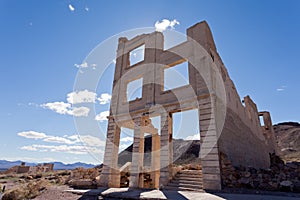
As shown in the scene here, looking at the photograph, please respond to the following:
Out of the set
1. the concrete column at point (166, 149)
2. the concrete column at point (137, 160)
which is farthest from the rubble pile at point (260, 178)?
the concrete column at point (137, 160)

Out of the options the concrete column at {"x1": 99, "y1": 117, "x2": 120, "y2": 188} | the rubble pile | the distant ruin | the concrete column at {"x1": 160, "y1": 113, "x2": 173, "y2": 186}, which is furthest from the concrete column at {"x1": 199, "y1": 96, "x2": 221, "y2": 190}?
the distant ruin

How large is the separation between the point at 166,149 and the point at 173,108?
2178 mm

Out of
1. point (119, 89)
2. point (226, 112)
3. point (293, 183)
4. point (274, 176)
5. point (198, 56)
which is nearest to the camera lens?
point (293, 183)

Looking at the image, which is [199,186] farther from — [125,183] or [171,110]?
[125,183]

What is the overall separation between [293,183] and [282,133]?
183ft

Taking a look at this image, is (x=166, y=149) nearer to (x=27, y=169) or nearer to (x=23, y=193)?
(x=23, y=193)

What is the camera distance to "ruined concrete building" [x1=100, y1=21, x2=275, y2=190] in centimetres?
820

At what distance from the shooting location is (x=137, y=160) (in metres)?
10.1

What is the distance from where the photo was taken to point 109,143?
1180 cm

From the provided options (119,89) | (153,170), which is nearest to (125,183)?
(153,170)

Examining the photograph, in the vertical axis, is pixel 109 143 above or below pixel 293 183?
above

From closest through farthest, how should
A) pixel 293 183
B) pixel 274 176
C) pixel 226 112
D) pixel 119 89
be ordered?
pixel 293 183 → pixel 274 176 → pixel 226 112 → pixel 119 89

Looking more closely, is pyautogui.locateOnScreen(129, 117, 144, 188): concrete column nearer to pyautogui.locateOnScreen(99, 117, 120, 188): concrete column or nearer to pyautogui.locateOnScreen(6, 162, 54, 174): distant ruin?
pyautogui.locateOnScreen(99, 117, 120, 188): concrete column

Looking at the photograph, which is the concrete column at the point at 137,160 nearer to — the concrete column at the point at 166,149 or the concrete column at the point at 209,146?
the concrete column at the point at 166,149
